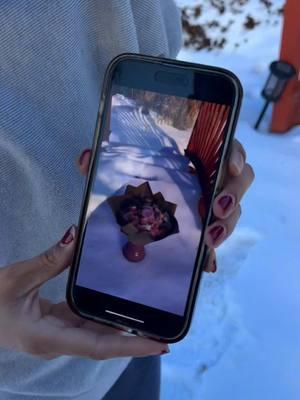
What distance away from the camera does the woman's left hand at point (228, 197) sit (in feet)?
1.68

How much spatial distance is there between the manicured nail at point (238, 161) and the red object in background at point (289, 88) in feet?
5.06

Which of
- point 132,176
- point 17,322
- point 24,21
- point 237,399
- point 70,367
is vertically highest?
point 24,21

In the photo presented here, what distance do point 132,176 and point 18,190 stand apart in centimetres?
11

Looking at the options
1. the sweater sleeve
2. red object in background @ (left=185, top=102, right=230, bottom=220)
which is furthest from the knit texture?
red object in background @ (left=185, top=102, right=230, bottom=220)

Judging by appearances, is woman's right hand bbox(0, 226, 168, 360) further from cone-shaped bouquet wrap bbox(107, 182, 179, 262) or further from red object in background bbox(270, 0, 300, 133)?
red object in background bbox(270, 0, 300, 133)

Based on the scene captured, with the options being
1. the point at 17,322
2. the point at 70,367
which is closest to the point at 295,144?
the point at 70,367

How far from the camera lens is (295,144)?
1.97 meters

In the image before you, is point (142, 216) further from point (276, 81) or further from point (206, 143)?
point (276, 81)

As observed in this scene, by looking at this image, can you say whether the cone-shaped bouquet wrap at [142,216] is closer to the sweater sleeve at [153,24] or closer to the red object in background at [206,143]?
the red object in background at [206,143]

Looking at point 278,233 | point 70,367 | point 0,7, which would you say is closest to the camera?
point 0,7

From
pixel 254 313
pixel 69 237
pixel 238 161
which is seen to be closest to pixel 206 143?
pixel 238 161

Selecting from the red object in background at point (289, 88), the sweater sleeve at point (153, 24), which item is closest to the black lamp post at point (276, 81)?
the red object in background at point (289, 88)

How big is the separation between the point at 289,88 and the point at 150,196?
1.62 metres

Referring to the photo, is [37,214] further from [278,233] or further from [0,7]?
[278,233]
